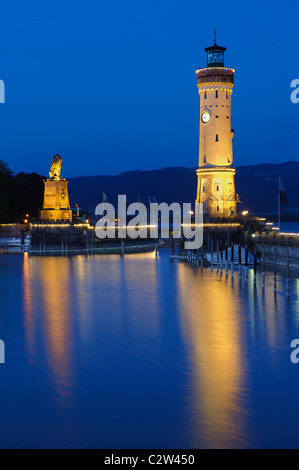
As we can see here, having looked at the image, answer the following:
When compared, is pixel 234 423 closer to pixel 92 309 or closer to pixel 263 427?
pixel 263 427

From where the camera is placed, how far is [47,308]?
36.0 metres

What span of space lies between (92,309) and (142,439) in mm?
20721

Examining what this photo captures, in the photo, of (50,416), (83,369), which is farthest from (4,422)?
(83,369)

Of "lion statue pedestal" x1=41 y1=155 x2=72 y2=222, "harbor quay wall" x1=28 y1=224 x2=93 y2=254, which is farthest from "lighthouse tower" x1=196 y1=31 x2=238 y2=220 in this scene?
"lion statue pedestal" x1=41 y1=155 x2=72 y2=222

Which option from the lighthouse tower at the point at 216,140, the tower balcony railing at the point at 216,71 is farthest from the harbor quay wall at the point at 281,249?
the tower balcony railing at the point at 216,71

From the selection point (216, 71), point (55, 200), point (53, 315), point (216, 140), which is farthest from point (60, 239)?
point (53, 315)

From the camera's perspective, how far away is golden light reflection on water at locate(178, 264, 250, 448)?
15727 millimetres

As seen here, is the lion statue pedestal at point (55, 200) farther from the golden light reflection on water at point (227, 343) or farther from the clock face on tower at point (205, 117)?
the golden light reflection on water at point (227, 343)

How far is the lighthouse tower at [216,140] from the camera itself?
76812 mm

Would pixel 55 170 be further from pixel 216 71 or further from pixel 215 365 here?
pixel 215 365

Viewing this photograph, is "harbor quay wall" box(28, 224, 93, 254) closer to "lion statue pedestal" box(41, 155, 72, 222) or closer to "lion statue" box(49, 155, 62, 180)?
"lion statue pedestal" box(41, 155, 72, 222)

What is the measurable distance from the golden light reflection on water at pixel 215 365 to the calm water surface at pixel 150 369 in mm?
43

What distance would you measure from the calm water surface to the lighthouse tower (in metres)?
35.4

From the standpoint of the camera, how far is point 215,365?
2172 centimetres
